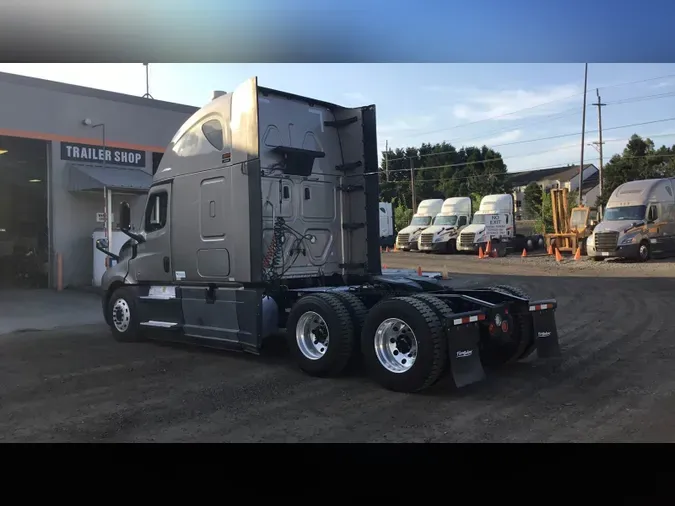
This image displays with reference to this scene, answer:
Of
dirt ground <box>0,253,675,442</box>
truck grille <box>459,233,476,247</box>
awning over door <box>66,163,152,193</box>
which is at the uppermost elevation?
awning over door <box>66,163,152,193</box>

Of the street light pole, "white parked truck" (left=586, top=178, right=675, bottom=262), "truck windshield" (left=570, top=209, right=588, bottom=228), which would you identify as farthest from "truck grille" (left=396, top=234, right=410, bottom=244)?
the street light pole

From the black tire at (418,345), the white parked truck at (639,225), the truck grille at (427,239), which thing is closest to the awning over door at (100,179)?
the black tire at (418,345)

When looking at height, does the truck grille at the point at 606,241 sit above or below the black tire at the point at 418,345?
above

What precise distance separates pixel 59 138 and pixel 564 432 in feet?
54.2

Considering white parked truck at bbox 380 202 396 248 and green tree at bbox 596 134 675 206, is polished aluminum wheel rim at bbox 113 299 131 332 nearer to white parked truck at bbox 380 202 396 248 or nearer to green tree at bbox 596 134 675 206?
white parked truck at bbox 380 202 396 248

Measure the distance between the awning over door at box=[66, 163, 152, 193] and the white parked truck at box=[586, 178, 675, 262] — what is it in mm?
18722

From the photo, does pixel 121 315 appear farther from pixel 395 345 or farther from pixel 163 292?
pixel 395 345

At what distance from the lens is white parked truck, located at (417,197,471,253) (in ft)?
113

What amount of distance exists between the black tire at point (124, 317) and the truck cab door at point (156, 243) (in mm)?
421

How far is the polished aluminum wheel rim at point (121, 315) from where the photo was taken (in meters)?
9.96

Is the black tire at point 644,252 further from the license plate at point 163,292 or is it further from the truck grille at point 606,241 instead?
the license plate at point 163,292
